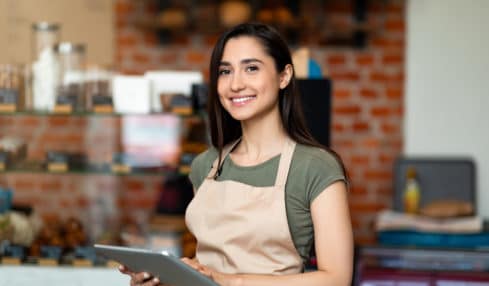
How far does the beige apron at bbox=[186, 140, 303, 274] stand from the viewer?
1.96 m

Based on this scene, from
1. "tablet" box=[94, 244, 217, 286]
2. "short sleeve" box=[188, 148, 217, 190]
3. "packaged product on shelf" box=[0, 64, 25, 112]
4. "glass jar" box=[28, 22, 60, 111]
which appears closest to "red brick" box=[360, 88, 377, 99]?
"glass jar" box=[28, 22, 60, 111]

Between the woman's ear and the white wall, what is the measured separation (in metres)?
2.81

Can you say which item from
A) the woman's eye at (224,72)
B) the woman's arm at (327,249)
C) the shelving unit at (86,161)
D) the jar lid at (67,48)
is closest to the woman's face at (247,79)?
the woman's eye at (224,72)

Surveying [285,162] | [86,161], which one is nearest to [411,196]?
[86,161]

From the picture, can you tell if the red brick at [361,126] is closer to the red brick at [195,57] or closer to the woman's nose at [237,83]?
the red brick at [195,57]

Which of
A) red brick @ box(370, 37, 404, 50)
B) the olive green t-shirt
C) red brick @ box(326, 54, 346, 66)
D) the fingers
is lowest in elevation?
the fingers

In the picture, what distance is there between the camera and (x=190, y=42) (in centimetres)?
494

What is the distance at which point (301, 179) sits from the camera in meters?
1.97

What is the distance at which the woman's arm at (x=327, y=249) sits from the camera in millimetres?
1902

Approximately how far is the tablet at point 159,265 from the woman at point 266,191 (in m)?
0.07

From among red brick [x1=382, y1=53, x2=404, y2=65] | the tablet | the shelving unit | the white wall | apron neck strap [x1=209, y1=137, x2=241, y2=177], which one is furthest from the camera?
red brick [x1=382, y1=53, x2=404, y2=65]

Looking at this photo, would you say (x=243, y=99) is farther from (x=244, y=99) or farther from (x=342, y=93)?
(x=342, y=93)

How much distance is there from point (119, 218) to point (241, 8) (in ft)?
4.55

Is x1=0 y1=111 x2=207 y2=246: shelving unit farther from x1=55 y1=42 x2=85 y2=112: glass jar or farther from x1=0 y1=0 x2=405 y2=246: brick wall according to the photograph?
x1=0 y1=0 x2=405 y2=246: brick wall
